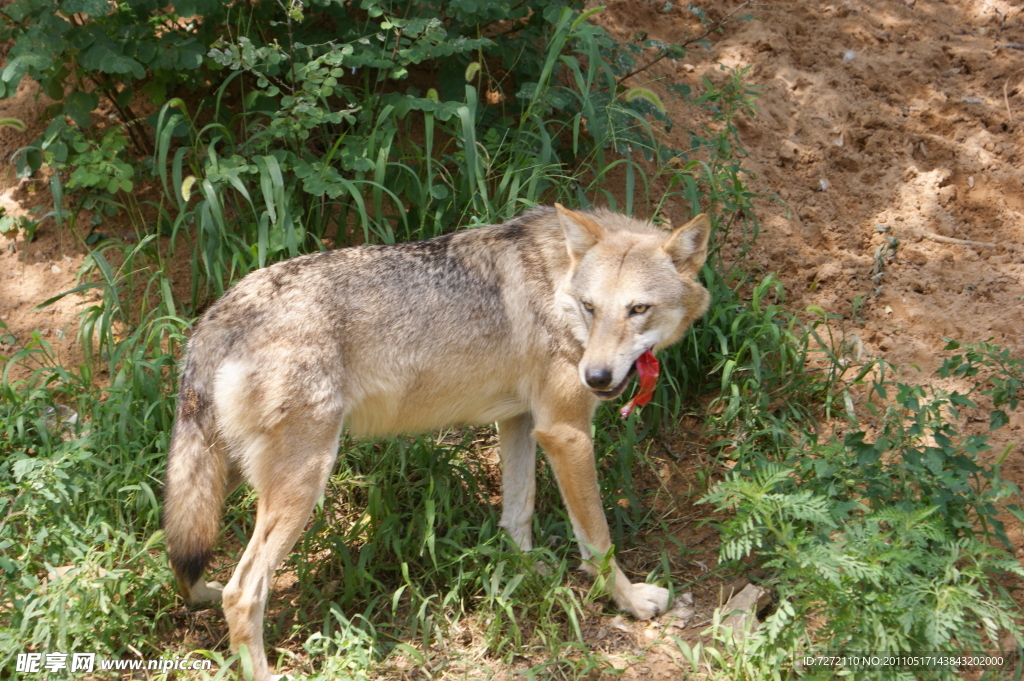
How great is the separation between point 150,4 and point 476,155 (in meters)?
2.15

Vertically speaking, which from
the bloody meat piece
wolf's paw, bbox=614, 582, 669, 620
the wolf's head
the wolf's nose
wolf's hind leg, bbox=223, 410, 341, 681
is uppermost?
the wolf's head

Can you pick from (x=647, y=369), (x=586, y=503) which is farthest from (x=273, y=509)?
(x=647, y=369)

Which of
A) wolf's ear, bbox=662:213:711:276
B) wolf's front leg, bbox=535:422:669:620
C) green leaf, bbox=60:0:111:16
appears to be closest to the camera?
wolf's ear, bbox=662:213:711:276

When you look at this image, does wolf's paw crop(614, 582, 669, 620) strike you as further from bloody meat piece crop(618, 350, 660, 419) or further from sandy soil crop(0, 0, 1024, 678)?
bloody meat piece crop(618, 350, 660, 419)

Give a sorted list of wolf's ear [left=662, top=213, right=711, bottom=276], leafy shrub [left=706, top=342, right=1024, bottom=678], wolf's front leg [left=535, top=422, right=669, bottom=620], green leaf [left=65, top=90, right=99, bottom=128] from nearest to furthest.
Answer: leafy shrub [left=706, top=342, right=1024, bottom=678] → wolf's ear [left=662, top=213, right=711, bottom=276] → wolf's front leg [left=535, top=422, right=669, bottom=620] → green leaf [left=65, top=90, right=99, bottom=128]

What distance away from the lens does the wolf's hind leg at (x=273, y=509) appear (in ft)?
12.4

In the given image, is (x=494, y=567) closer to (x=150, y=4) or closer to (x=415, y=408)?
(x=415, y=408)

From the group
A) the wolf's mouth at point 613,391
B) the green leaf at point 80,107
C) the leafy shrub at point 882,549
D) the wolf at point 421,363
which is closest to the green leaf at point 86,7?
the green leaf at point 80,107

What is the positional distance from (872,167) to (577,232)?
3361 millimetres

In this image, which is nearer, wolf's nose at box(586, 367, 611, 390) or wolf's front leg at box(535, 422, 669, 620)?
wolf's nose at box(586, 367, 611, 390)

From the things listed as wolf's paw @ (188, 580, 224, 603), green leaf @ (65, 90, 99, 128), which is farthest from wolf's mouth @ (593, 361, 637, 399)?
green leaf @ (65, 90, 99, 128)

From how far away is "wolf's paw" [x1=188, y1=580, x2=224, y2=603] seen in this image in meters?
4.11

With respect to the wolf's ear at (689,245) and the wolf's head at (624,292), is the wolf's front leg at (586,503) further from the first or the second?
the wolf's ear at (689,245)

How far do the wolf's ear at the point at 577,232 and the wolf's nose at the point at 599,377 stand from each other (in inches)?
29.0
